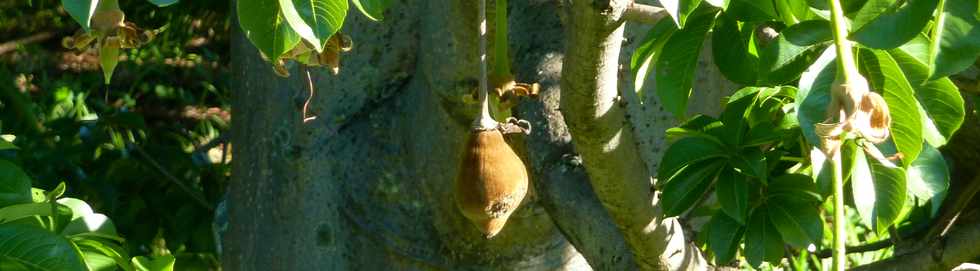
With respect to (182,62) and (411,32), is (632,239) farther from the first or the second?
(182,62)

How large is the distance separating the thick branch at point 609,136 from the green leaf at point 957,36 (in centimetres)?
37

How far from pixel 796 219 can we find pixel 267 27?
28.3 inches

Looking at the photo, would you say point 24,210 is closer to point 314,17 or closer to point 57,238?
point 57,238

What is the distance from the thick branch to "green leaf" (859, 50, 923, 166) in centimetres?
27

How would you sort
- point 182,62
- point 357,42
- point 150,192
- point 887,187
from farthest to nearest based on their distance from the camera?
point 182,62 < point 150,192 < point 357,42 < point 887,187

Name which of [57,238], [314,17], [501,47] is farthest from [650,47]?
[57,238]

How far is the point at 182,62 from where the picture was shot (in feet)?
15.3

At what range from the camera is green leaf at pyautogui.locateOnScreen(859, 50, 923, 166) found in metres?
0.76

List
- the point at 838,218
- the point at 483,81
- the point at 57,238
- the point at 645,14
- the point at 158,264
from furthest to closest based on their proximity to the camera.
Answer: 1. the point at 158,264
2. the point at 645,14
3. the point at 57,238
4. the point at 483,81
5. the point at 838,218

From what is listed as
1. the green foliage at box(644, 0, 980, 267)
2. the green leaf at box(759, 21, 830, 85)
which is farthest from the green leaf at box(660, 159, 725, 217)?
the green leaf at box(759, 21, 830, 85)

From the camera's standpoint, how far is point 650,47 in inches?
44.7

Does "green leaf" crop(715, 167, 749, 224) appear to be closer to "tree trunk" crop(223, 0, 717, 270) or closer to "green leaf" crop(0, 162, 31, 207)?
"tree trunk" crop(223, 0, 717, 270)

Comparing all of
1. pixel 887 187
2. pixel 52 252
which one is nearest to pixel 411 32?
pixel 52 252

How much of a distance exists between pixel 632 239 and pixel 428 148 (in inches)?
11.5
